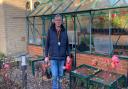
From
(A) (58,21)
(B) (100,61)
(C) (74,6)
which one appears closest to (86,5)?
(C) (74,6)

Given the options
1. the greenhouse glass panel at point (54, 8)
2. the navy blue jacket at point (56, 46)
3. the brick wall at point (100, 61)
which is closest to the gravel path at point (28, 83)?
the navy blue jacket at point (56, 46)

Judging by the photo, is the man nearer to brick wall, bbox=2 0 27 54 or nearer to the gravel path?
the gravel path

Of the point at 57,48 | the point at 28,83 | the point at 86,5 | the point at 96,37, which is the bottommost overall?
the point at 28,83

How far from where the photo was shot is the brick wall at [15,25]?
13.5 meters

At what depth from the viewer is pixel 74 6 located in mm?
10172

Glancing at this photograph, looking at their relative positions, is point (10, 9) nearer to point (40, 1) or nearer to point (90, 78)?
point (40, 1)

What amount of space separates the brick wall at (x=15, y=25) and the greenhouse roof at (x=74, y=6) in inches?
36.9

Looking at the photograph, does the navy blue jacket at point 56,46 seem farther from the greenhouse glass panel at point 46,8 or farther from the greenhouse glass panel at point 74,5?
the greenhouse glass panel at point 46,8

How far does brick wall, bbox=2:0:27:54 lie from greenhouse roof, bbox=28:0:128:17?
936 mm

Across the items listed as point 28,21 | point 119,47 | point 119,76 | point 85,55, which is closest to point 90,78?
point 119,76

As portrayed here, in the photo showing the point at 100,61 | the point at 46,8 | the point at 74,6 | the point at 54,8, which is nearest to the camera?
the point at 100,61

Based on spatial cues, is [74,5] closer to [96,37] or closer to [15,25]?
[96,37]

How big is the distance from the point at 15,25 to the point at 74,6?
427 centimetres

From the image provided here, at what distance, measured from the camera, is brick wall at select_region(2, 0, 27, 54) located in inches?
530
